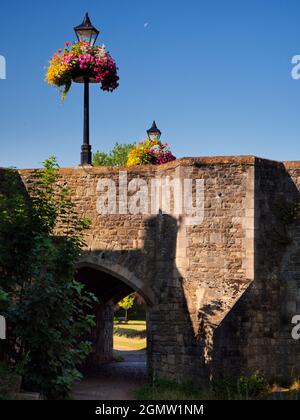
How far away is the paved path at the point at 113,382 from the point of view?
46.0 feet

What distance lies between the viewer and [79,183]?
603 inches

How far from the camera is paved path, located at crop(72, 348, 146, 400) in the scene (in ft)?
46.0

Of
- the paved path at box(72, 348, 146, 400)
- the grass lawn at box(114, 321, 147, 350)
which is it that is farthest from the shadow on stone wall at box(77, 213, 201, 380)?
the grass lawn at box(114, 321, 147, 350)

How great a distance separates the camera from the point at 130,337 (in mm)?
30172

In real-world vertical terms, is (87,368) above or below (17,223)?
below

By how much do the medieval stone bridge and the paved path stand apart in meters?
1.05

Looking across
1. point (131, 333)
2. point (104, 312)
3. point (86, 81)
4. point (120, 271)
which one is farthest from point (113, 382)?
point (131, 333)

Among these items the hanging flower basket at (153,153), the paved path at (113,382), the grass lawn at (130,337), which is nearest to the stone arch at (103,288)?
the paved path at (113,382)

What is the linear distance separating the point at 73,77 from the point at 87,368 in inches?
363

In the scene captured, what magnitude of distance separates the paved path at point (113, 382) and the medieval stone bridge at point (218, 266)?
3.44ft

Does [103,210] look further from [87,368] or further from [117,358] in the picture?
[117,358]

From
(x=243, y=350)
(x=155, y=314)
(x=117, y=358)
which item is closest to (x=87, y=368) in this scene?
(x=117, y=358)

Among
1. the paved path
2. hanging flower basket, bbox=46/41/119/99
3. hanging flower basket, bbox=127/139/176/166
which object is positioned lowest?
the paved path

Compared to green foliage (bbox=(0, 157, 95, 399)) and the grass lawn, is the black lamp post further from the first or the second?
the grass lawn
